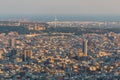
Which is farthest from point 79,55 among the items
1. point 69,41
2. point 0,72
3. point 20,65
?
point 69,41

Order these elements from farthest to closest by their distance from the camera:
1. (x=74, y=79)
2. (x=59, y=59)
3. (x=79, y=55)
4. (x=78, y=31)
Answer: (x=78, y=31), (x=79, y=55), (x=59, y=59), (x=74, y=79)

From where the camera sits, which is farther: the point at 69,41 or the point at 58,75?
the point at 69,41

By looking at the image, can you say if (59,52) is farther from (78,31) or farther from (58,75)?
(78,31)

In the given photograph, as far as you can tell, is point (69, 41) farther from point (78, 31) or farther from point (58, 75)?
point (58, 75)

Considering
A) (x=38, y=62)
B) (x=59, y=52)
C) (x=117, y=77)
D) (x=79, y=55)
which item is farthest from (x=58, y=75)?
(x=59, y=52)

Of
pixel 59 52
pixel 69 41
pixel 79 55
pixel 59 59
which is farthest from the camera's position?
pixel 69 41

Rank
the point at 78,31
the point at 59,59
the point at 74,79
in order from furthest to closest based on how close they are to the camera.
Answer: the point at 78,31
the point at 59,59
the point at 74,79

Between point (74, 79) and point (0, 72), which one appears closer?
point (74, 79)

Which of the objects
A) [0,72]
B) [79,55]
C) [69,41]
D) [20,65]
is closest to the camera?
[0,72]

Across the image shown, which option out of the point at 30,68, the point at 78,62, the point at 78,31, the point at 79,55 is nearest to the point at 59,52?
the point at 79,55
